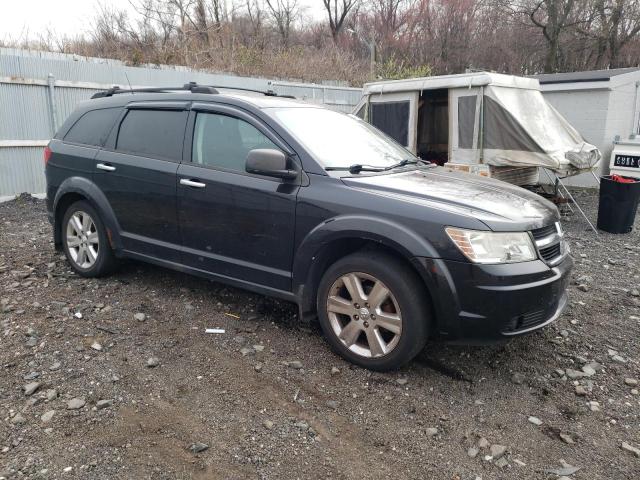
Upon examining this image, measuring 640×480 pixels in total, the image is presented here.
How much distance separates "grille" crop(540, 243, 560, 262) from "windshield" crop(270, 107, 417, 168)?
4.46 feet

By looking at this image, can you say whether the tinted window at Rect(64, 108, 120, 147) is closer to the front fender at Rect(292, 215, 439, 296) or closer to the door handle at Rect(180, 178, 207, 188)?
the door handle at Rect(180, 178, 207, 188)

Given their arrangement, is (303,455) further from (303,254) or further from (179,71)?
(179,71)

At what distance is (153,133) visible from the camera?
14.8 feet

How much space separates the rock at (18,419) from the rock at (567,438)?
2.95m

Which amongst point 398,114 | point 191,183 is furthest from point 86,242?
point 398,114

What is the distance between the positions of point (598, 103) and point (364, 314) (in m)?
10.9

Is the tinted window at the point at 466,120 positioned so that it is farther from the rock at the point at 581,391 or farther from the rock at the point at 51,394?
the rock at the point at 51,394

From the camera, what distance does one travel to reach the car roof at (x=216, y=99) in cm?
409

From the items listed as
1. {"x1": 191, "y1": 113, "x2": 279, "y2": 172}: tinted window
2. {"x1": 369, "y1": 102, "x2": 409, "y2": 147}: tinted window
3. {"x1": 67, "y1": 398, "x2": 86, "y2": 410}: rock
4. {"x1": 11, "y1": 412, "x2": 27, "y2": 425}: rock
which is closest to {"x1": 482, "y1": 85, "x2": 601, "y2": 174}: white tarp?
{"x1": 369, "y1": 102, "x2": 409, "y2": 147}: tinted window

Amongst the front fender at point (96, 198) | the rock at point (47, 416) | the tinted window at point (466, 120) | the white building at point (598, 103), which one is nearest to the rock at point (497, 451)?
the rock at point (47, 416)

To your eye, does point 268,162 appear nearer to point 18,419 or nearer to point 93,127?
point 18,419

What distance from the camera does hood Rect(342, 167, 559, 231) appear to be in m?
3.22

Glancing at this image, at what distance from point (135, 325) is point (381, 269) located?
6.76 feet

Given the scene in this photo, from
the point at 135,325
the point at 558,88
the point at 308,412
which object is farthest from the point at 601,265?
the point at 558,88
